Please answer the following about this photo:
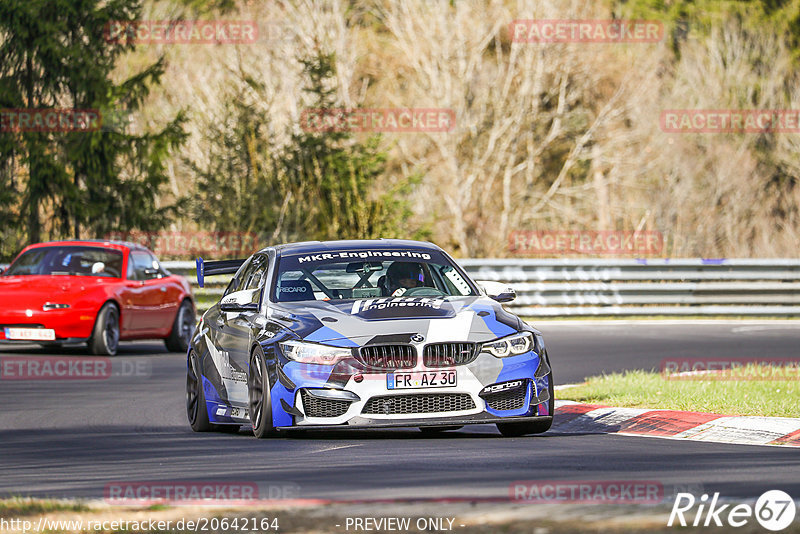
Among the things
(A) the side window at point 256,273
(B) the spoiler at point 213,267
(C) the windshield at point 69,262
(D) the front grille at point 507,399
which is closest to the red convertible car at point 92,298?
(C) the windshield at point 69,262

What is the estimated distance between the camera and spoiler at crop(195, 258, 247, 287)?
39.8ft

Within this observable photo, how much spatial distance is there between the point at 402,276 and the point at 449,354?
1.47m

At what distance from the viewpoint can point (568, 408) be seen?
12.3 m

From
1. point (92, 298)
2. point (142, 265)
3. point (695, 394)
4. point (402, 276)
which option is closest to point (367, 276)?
point (402, 276)

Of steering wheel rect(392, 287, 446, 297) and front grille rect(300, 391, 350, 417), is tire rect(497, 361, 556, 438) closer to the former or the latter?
steering wheel rect(392, 287, 446, 297)

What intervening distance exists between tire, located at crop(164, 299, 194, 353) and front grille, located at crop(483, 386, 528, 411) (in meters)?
11.5

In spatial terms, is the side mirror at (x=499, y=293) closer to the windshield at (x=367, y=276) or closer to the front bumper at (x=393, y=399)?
the windshield at (x=367, y=276)

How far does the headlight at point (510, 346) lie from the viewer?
9.83m

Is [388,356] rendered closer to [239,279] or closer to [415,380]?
[415,380]

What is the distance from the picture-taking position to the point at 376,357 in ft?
31.8

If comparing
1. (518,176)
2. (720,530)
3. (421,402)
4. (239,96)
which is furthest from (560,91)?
(720,530)

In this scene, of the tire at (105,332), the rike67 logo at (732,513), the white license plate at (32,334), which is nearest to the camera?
the rike67 logo at (732,513)

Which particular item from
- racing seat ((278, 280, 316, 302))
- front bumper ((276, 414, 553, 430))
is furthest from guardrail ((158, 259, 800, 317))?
front bumper ((276, 414, 553, 430))

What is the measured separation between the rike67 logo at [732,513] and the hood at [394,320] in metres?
3.39
